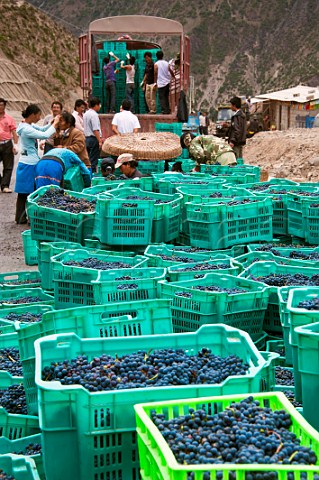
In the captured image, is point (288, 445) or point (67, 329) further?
point (67, 329)

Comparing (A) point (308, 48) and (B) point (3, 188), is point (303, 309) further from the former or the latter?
(A) point (308, 48)

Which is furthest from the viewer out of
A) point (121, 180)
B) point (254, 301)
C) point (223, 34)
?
point (223, 34)

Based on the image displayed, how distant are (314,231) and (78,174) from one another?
3.76m

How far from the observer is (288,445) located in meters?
3.04

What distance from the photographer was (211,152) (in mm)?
12641

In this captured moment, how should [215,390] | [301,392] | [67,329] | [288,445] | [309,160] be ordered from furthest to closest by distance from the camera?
[309,160], [67,329], [301,392], [215,390], [288,445]

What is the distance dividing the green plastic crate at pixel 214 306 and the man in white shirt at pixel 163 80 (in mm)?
12047

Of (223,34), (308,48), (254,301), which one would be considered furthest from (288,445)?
(223,34)

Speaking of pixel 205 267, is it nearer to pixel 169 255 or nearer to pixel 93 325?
pixel 169 255

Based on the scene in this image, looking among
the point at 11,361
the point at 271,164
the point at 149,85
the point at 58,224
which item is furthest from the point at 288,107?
the point at 11,361

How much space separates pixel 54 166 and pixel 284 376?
18.5 ft

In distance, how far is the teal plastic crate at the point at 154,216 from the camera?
7.83 meters

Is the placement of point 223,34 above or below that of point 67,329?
above

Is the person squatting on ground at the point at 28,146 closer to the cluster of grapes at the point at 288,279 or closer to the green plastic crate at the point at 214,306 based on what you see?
the cluster of grapes at the point at 288,279
